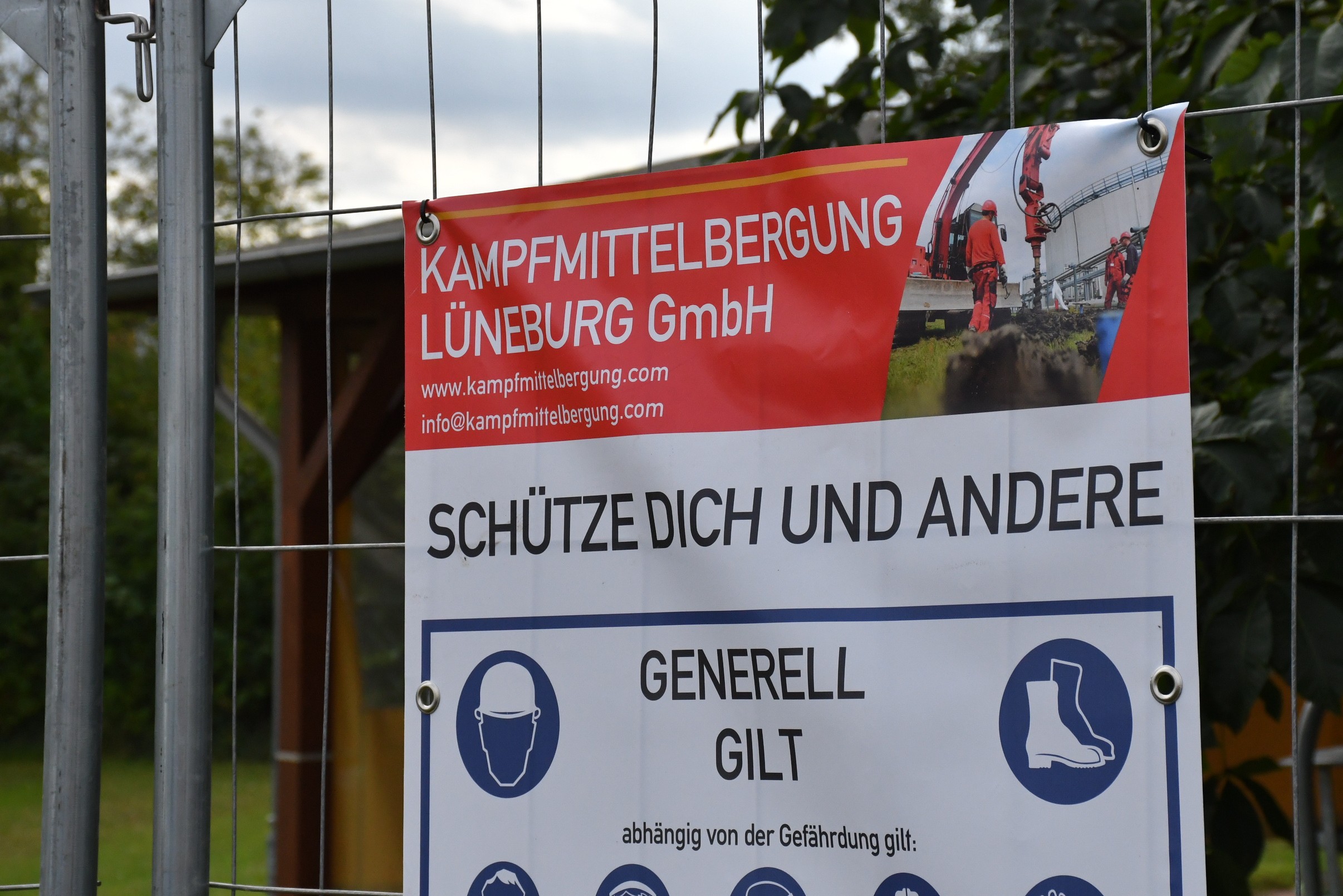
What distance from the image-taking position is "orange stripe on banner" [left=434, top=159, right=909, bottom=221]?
1.49 meters

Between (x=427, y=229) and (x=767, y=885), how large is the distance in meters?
0.92

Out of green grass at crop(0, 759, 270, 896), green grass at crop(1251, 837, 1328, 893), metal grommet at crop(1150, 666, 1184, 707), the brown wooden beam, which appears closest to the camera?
metal grommet at crop(1150, 666, 1184, 707)

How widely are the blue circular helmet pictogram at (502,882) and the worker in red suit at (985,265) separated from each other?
842 mm

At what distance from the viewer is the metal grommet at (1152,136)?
4.53 ft

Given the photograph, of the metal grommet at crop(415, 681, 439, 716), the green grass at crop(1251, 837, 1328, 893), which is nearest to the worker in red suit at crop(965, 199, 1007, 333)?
the metal grommet at crop(415, 681, 439, 716)

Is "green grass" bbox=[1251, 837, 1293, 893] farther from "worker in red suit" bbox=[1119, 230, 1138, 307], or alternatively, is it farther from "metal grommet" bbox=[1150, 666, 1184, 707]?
"worker in red suit" bbox=[1119, 230, 1138, 307]

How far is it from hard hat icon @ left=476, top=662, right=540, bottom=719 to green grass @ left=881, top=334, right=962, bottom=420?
54 cm

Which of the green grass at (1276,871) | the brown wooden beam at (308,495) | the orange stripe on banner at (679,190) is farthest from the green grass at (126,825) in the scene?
the orange stripe on banner at (679,190)

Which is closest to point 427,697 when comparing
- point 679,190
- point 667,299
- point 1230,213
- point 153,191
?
point 667,299

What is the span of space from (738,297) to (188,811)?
3.30 feet

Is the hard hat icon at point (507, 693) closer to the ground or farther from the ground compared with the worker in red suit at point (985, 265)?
closer to the ground

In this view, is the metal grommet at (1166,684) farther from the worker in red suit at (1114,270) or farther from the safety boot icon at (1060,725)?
the worker in red suit at (1114,270)

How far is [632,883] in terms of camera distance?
Result: 1522 millimetres

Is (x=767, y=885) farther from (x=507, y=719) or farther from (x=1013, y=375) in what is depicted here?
(x=1013, y=375)
